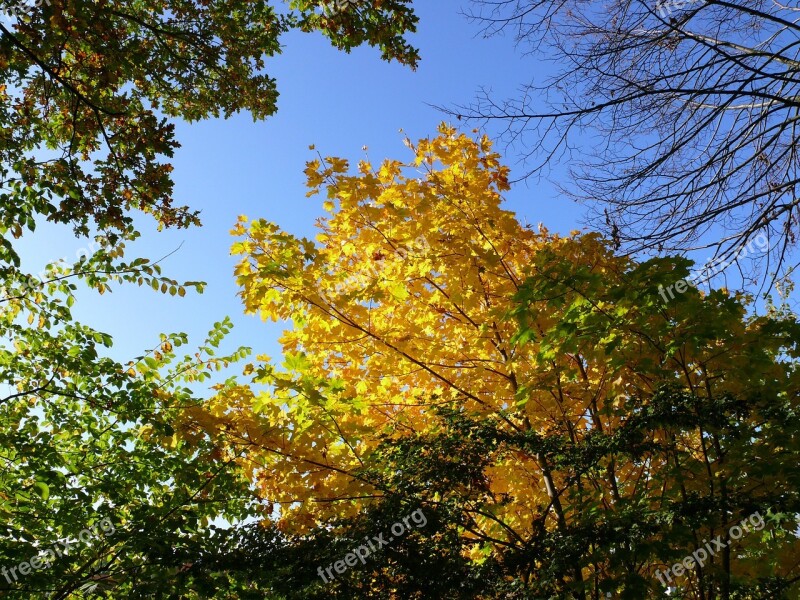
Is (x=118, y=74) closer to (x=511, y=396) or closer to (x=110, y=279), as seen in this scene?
(x=110, y=279)

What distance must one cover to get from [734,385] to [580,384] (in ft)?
3.56

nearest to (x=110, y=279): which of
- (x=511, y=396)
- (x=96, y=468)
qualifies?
(x=96, y=468)

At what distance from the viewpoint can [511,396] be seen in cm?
466

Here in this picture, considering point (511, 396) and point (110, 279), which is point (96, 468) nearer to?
point (110, 279)

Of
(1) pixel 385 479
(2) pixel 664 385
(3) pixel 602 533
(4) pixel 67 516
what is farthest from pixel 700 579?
(4) pixel 67 516

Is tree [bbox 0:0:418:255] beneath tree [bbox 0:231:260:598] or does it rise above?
above

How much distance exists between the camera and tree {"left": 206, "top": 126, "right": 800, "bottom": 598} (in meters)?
3.17

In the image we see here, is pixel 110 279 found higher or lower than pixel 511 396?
higher

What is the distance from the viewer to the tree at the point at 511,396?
317 cm

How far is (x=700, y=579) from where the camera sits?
3.35 meters

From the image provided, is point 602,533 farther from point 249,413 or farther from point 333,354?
point 333,354

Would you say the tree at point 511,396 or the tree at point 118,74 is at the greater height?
the tree at point 118,74

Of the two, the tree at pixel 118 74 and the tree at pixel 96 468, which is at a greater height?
the tree at pixel 118 74

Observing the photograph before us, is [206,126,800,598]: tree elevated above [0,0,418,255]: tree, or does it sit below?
below
